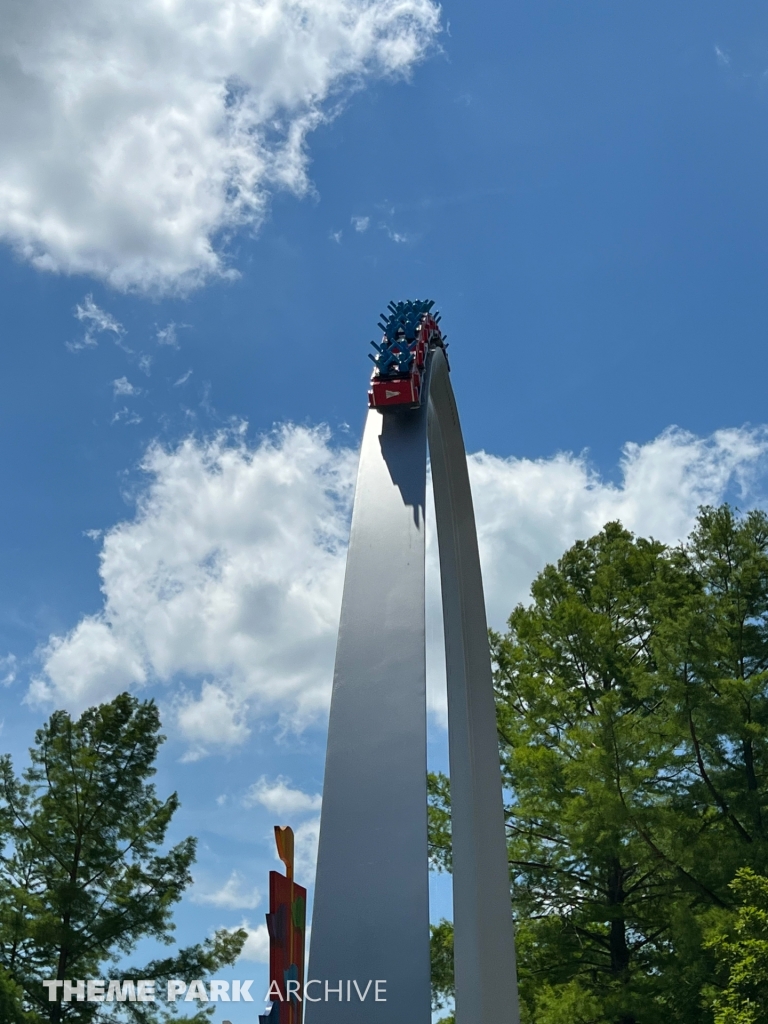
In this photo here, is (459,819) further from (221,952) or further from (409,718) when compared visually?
(221,952)

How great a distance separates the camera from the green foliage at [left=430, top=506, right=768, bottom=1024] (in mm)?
14867

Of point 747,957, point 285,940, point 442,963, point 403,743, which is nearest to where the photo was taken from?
point 285,940

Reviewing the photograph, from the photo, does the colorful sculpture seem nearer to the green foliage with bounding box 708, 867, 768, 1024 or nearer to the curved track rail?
the curved track rail

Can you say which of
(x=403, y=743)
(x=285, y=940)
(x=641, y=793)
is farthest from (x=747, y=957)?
(x=285, y=940)

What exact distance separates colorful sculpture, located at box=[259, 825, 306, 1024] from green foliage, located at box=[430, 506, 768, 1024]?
9.36 m

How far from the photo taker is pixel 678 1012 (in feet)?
47.2

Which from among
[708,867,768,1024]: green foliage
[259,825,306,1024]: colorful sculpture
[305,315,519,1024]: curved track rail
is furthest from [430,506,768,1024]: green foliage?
[259,825,306,1024]: colorful sculpture

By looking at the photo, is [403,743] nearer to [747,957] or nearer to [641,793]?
[747,957]

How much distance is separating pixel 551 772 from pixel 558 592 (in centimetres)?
457

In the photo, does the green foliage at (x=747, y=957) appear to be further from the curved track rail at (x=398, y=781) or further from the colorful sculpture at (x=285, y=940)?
the colorful sculpture at (x=285, y=940)

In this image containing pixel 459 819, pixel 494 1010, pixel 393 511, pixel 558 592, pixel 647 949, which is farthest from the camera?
pixel 558 592

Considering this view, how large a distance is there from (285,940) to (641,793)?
1102 cm

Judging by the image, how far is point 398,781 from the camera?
20.9 ft

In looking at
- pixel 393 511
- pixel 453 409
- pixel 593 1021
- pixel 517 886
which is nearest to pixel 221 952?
pixel 517 886
